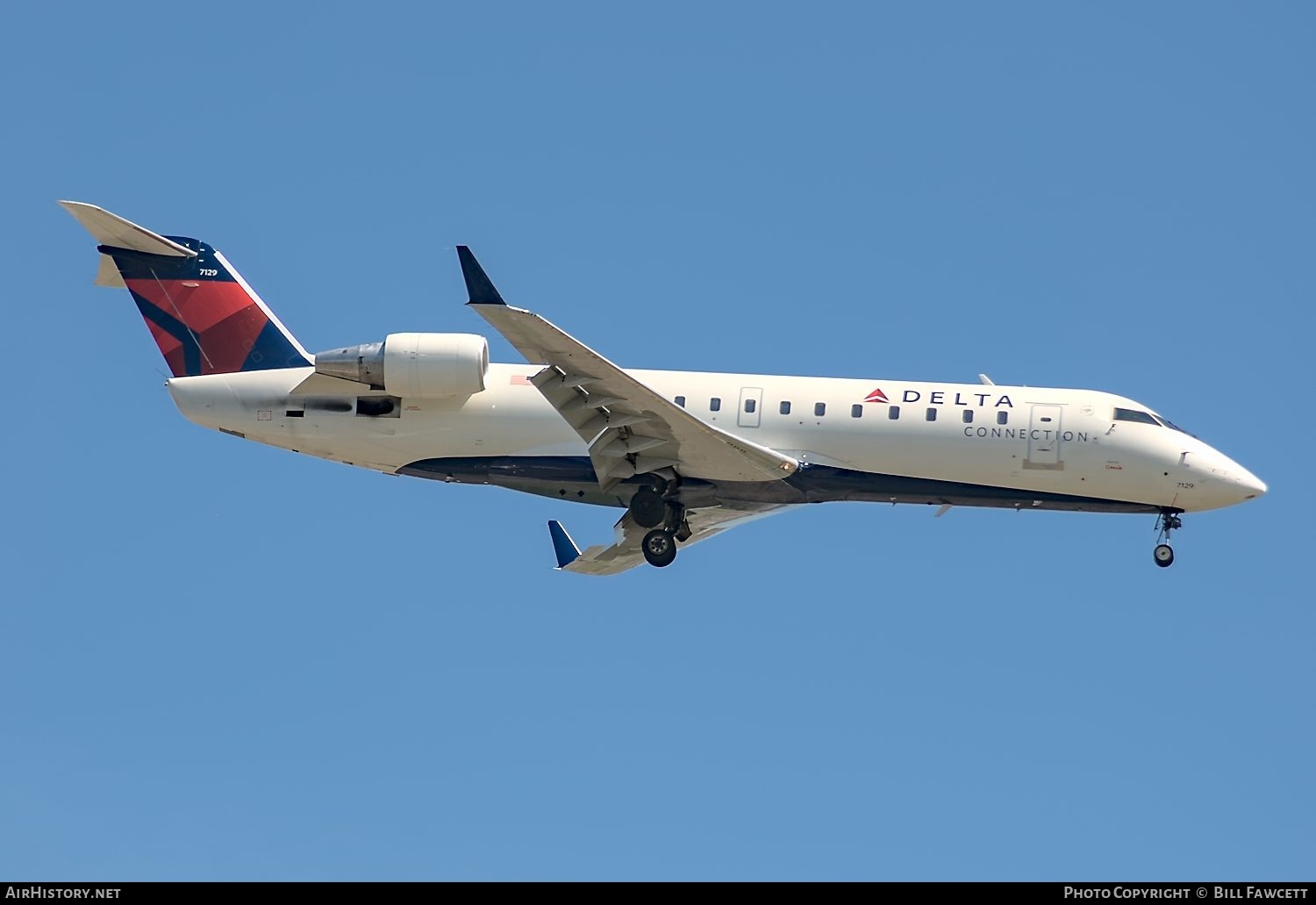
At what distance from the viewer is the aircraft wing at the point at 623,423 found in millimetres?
27859

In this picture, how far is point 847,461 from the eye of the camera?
2966 centimetres

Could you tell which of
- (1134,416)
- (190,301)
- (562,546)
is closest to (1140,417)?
(1134,416)

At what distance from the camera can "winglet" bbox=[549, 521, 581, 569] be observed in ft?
111

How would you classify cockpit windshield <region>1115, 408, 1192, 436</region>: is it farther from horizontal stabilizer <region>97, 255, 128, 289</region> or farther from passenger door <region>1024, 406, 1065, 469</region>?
horizontal stabilizer <region>97, 255, 128, 289</region>

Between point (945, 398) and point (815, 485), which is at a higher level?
point (945, 398)

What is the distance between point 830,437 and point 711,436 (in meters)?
2.28

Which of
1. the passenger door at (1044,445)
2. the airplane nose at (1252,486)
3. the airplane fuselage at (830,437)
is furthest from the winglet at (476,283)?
the airplane nose at (1252,486)

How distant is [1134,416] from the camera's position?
30.0 meters

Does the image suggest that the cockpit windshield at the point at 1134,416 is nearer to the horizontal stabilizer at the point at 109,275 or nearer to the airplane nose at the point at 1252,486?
the airplane nose at the point at 1252,486

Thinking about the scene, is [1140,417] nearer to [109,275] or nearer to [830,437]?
[830,437]

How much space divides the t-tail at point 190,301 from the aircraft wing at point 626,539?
21.1 ft

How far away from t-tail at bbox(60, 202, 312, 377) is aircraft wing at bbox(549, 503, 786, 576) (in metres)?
6.43

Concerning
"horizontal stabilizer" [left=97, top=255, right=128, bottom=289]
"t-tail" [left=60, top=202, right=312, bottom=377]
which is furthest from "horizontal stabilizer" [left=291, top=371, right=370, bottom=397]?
"horizontal stabilizer" [left=97, top=255, right=128, bottom=289]
